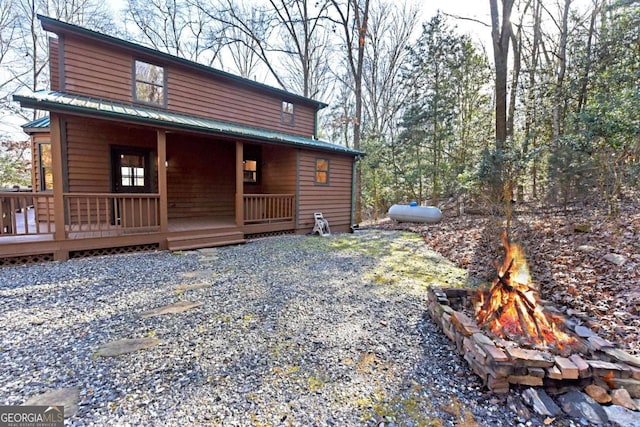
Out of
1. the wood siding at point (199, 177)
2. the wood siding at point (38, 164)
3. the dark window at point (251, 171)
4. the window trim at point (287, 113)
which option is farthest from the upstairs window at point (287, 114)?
the wood siding at point (38, 164)

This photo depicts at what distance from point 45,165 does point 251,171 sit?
542 cm

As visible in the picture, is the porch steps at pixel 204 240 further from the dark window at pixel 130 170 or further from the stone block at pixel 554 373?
the stone block at pixel 554 373

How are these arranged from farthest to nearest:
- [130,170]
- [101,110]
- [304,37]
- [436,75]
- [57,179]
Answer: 1. [304,37]
2. [436,75]
3. [130,170]
4. [101,110]
5. [57,179]

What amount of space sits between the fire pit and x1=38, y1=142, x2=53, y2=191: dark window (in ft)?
31.1

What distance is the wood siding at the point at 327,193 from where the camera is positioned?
904cm

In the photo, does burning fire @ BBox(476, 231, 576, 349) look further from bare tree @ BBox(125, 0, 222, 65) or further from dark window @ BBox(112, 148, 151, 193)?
bare tree @ BBox(125, 0, 222, 65)

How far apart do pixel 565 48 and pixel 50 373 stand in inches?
618

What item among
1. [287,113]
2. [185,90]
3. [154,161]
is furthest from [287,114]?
[154,161]

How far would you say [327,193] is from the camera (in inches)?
385

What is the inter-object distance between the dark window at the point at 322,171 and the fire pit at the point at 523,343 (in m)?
6.57

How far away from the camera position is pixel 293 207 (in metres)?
8.95

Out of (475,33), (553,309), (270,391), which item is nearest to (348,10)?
(475,33)

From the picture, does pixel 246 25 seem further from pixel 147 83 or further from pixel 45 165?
pixel 45 165

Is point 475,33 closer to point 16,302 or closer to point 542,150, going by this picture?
point 542,150
